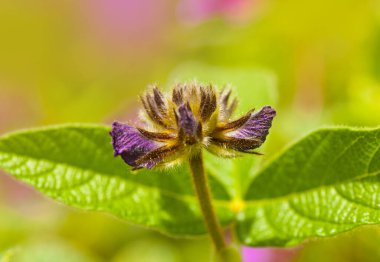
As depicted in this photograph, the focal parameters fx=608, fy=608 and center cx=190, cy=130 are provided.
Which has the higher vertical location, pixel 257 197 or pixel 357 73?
pixel 357 73

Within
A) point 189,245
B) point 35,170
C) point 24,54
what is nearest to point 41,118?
→ point 189,245

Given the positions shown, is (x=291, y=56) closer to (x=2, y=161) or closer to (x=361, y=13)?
(x=361, y=13)

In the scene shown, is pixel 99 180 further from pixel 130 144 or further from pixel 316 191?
pixel 316 191

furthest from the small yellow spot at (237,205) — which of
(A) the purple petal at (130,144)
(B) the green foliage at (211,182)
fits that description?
(A) the purple petal at (130,144)

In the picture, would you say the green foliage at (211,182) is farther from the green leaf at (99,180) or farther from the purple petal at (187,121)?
the purple petal at (187,121)

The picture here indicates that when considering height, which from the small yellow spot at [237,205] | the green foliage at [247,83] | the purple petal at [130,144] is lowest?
the purple petal at [130,144]

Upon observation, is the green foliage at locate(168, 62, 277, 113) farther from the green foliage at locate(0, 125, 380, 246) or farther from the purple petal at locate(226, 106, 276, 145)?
the purple petal at locate(226, 106, 276, 145)
